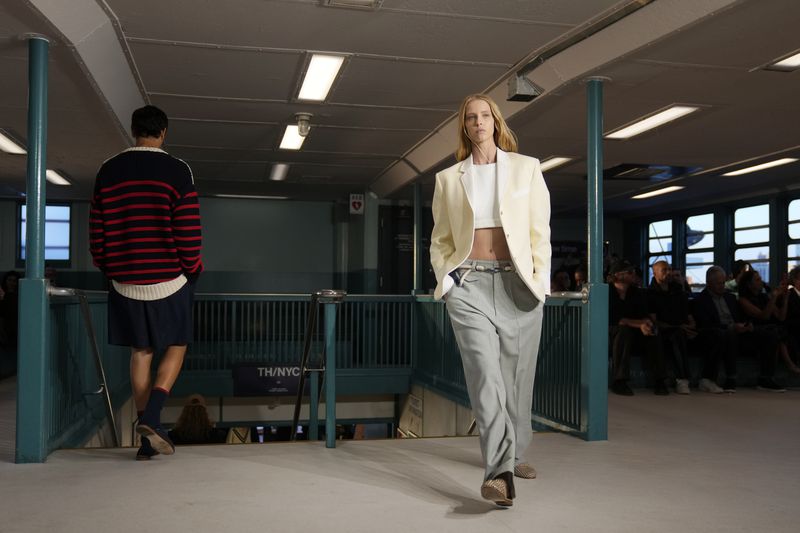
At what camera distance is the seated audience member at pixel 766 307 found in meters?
8.90

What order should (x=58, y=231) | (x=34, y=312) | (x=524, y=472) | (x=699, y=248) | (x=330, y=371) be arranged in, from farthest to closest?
(x=699, y=248), (x=58, y=231), (x=330, y=371), (x=34, y=312), (x=524, y=472)

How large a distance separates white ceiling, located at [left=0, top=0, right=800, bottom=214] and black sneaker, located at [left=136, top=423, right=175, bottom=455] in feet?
7.47

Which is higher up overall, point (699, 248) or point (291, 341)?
point (699, 248)

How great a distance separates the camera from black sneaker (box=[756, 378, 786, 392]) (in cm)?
853

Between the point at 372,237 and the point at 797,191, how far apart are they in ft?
21.9

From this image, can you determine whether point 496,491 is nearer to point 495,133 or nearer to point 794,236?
point 495,133

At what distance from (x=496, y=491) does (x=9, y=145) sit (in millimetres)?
7786

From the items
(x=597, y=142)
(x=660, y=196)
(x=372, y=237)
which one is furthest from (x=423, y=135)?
(x=660, y=196)

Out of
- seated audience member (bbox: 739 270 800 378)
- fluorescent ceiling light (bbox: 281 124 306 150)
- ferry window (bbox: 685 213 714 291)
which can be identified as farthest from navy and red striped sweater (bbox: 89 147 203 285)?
ferry window (bbox: 685 213 714 291)

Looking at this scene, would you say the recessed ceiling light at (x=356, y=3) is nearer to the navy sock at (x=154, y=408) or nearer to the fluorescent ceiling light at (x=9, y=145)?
the navy sock at (x=154, y=408)

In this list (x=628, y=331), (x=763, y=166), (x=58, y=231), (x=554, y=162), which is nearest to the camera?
(x=628, y=331)

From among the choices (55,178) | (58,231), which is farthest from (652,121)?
Result: (58,231)

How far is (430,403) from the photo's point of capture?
921cm

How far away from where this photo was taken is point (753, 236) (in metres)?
13.8
